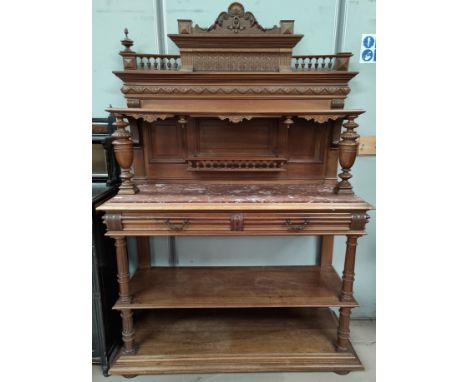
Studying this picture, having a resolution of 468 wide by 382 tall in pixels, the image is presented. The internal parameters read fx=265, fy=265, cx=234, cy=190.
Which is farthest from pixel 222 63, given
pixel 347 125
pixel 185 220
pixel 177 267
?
pixel 177 267

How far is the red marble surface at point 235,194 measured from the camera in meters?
1.32

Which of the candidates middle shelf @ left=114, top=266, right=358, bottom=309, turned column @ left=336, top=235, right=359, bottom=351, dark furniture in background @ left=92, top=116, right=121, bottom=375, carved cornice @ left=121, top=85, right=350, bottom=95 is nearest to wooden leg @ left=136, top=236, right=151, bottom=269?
middle shelf @ left=114, top=266, right=358, bottom=309

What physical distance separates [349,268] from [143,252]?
4.19 ft

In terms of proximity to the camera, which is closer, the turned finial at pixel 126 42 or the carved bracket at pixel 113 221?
the carved bracket at pixel 113 221

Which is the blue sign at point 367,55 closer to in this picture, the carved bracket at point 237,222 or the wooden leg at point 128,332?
the carved bracket at point 237,222

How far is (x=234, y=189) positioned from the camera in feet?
4.97

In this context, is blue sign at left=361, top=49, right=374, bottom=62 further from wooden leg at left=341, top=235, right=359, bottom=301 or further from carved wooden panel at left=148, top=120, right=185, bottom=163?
carved wooden panel at left=148, top=120, right=185, bottom=163

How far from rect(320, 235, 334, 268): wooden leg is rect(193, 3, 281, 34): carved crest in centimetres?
130

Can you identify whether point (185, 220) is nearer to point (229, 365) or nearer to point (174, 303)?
point (174, 303)

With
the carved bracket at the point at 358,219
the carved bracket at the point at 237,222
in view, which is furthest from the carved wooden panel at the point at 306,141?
the carved bracket at the point at 237,222

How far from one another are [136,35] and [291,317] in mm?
1971

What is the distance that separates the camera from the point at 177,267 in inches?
72.0

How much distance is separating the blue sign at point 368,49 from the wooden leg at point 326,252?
1.12 m

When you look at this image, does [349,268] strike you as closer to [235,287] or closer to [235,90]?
[235,287]
